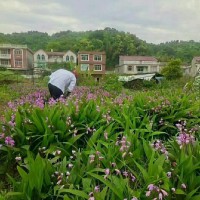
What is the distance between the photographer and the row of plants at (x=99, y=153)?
233cm

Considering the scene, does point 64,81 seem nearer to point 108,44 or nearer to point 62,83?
point 62,83

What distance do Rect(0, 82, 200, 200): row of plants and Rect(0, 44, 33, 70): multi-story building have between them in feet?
203

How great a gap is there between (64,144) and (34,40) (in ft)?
309

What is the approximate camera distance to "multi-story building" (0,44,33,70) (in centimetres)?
6469

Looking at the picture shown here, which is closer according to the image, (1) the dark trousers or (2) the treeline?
(1) the dark trousers

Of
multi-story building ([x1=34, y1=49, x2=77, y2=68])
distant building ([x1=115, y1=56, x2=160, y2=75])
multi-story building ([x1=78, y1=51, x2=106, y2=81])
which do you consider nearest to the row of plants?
multi-story building ([x1=78, y1=51, x2=106, y2=81])

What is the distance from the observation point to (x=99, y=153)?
9.00 feet

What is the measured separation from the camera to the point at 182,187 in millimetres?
2338

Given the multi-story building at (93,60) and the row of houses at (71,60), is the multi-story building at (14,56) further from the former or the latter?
the multi-story building at (93,60)

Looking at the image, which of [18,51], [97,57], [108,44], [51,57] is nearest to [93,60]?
[97,57]

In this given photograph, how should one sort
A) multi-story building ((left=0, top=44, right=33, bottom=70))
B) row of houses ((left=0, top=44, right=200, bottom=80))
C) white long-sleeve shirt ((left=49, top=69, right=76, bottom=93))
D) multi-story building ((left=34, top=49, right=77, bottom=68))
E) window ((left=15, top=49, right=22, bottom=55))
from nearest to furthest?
1. white long-sleeve shirt ((left=49, top=69, right=76, bottom=93))
2. row of houses ((left=0, top=44, right=200, bottom=80))
3. window ((left=15, top=49, right=22, bottom=55))
4. multi-story building ((left=0, top=44, right=33, bottom=70))
5. multi-story building ((left=34, top=49, right=77, bottom=68))

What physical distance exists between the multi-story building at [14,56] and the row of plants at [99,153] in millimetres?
61730

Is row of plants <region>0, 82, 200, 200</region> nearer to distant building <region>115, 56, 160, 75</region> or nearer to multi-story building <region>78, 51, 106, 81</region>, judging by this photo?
multi-story building <region>78, 51, 106, 81</region>

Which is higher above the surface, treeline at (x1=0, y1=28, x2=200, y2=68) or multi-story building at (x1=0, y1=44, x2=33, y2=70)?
treeline at (x1=0, y1=28, x2=200, y2=68)
